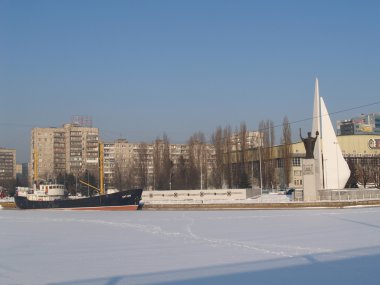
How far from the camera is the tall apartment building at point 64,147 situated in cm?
13150

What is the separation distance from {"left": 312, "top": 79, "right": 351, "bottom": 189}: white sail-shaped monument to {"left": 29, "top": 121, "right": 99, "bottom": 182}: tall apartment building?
8944 centimetres

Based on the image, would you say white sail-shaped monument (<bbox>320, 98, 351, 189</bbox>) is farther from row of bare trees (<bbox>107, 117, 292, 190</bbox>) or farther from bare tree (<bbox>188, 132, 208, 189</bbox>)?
bare tree (<bbox>188, 132, 208, 189</bbox>)

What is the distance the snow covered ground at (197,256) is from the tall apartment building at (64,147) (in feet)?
373

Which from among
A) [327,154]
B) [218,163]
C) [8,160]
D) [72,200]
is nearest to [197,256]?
[327,154]

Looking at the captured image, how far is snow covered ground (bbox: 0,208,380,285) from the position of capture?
11078 mm

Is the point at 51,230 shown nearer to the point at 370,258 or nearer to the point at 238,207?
the point at 370,258

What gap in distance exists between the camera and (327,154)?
50781mm

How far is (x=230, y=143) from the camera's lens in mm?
78000

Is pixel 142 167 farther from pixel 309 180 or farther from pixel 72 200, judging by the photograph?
pixel 309 180

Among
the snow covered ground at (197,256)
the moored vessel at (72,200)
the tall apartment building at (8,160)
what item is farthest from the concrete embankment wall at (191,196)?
the tall apartment building at (8,160)

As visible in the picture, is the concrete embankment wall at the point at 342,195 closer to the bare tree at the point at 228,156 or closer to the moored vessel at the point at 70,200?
the moored vessel at the point at 70,200

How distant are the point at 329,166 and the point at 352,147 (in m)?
58.2

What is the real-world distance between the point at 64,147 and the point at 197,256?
412 ft

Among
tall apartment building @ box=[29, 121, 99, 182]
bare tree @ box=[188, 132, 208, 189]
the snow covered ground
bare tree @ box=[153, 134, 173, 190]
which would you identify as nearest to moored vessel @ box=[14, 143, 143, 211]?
bare tree @ box=[153, 134, 173, 190]
